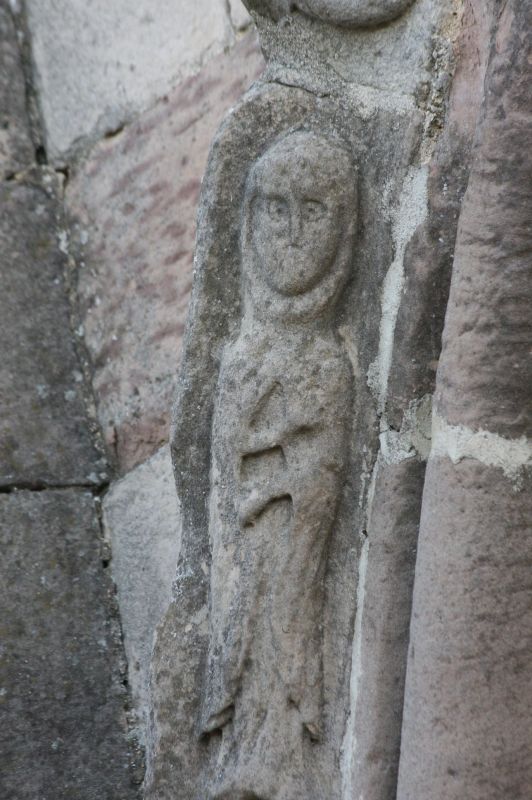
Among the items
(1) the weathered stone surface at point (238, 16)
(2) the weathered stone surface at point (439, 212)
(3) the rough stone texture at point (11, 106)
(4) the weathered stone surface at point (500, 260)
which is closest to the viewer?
(4) the weathered stone surface at point (500, 260)

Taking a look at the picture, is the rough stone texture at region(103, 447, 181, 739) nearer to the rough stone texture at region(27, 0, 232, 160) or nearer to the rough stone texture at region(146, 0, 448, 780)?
the rough stone texture at region(146, 0, 448, 780)

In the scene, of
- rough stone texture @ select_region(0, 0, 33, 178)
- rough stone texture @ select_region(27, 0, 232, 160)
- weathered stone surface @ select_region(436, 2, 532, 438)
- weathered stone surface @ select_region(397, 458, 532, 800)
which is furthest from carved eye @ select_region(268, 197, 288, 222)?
rough stone texture @ select_region(0, 0, 33, 178)

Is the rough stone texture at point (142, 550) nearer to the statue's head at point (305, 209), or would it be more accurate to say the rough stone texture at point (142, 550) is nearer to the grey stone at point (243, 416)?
the grey stone at point (243, 416)

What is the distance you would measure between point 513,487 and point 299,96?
508 mm

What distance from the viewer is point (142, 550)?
196 cm

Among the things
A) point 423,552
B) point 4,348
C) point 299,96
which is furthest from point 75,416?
point 423,552

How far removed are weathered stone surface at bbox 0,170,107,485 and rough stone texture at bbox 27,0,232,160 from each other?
15 cm

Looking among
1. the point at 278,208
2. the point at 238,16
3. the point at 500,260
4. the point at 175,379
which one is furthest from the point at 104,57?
the point at 500,260

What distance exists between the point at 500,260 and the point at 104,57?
1295mm

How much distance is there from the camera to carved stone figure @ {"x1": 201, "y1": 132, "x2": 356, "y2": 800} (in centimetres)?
125

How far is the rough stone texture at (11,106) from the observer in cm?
214

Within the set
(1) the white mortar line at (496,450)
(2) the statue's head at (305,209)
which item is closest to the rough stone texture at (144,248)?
(2) the statue's head at (305,209)

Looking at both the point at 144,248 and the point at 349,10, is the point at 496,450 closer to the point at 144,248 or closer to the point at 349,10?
the point at 349,10

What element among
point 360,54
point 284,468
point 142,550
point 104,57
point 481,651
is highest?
point 104,57
